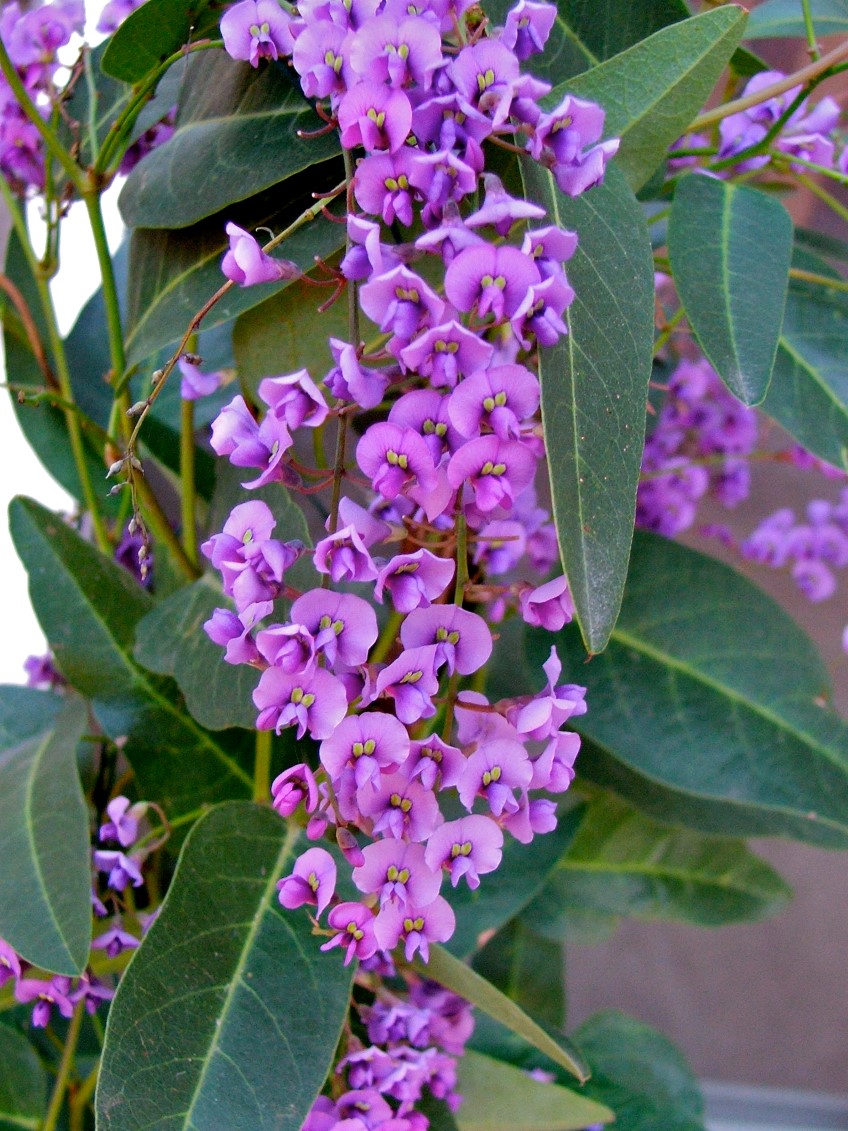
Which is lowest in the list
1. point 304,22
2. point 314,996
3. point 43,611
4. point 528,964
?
point 528,964

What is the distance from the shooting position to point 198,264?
46 cm

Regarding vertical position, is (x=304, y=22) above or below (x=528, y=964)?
above

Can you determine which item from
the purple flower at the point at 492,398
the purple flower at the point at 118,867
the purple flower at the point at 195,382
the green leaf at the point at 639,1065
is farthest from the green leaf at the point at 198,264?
the green leaf at the point at 639,1065

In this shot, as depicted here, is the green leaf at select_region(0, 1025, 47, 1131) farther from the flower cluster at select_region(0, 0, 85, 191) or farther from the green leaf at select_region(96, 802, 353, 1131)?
the flower cluster at select_region(0, 0, 85, 191)

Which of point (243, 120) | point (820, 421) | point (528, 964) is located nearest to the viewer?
point (243, 120)

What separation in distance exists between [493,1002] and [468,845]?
13 cm

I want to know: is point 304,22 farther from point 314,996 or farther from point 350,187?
point 314,996

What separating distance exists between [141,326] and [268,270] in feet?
0.52

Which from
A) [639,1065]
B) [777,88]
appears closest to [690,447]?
[777,88]

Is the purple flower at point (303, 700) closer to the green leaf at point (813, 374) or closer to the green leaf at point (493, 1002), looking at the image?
the green leaf at point (493, 1002)

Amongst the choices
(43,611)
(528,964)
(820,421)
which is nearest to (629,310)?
(820,421)

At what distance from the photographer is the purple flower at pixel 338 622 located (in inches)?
12.7

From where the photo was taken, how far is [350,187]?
341 mm

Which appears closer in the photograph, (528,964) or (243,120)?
(243,120)
